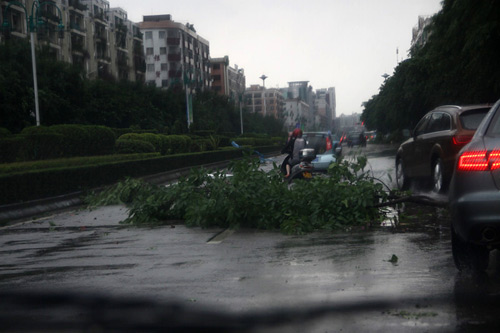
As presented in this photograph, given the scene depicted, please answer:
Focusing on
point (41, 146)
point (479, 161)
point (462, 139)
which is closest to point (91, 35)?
point (41, 146)

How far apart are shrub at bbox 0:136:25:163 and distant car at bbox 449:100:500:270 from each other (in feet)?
82.9

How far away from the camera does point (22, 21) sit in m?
61.5

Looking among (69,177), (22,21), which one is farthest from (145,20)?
(69,177)

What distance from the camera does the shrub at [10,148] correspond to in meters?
28.0

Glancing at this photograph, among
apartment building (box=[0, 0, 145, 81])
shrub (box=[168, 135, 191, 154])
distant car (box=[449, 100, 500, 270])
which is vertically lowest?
shrub (box=[168, 135, 191, 154])

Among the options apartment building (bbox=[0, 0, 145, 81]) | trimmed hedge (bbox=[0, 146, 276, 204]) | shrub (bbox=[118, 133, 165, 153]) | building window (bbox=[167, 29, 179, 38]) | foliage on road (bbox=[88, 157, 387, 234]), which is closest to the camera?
foliage on road (bbox=[88, 157, 387, 234])

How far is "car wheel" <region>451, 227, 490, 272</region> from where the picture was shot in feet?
18.3

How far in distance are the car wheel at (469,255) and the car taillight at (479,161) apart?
64 centimetres

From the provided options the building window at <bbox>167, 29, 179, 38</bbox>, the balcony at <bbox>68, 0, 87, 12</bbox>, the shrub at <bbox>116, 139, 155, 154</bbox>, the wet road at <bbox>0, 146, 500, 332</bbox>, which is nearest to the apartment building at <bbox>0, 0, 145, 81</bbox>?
the balcony at <bbox>68, 0, 87, 12</bbox>

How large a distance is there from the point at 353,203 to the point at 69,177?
37.5 ft

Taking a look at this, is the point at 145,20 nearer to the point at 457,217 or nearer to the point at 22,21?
the point at 22,21

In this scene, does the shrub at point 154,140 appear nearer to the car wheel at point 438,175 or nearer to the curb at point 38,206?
the curb at point 38,206

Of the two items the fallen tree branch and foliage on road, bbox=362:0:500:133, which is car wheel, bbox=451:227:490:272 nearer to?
the fallen tree branch

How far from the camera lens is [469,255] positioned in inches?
221
